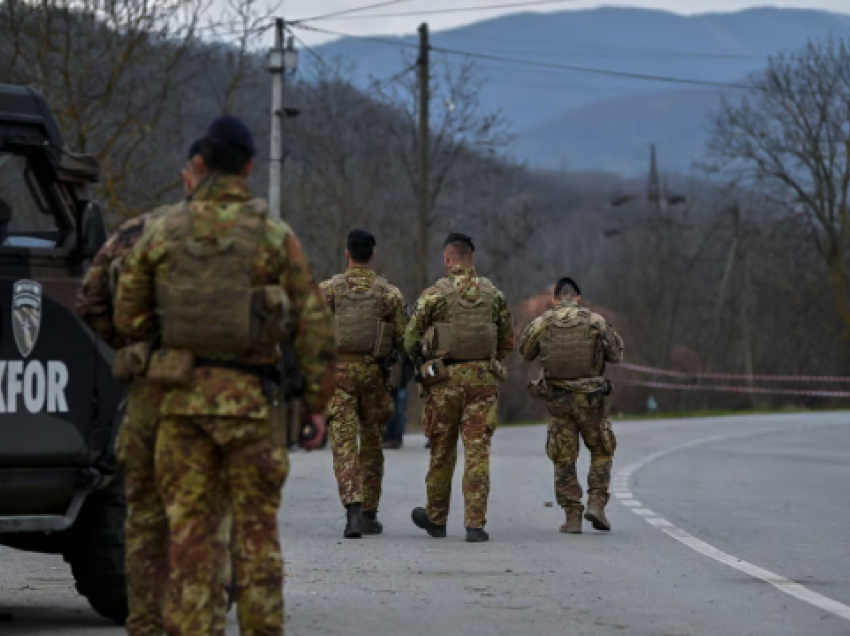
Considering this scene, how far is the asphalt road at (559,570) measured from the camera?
8609 millimetres

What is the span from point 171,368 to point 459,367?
6660 mm

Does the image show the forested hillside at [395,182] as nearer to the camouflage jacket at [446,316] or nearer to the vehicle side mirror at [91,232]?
the camouflage jacket at [446,316]

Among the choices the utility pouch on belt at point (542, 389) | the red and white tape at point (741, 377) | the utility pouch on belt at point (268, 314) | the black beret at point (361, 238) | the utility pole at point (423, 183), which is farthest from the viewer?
the red and white tape at point (741, 377)

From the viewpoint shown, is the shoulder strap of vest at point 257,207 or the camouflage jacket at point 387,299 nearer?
the shoulder strap of vest at point 257,207

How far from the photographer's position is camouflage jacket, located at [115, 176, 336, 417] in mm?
6609

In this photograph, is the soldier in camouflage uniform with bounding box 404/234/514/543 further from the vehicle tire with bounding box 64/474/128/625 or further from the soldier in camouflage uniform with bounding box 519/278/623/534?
the vehicle tire with bounding box 64/474/128/625

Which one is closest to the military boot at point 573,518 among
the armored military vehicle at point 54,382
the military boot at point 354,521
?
the military boot at point 354,521

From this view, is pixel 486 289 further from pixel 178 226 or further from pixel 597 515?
pixel 178 226

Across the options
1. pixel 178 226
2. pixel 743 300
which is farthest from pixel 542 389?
pixel 743 300

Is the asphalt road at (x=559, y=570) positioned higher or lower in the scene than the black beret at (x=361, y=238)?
lower

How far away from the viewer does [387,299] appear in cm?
1338

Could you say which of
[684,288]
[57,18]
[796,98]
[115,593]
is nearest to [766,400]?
[796,98]

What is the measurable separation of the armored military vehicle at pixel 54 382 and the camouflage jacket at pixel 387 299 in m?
4.83

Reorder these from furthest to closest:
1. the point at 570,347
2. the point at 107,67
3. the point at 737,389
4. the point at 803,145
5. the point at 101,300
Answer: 1. the point at 803,145
2. the point at 737,389
3. the point at 107,67
4. the point at 570,347
5. the point at 101,300
